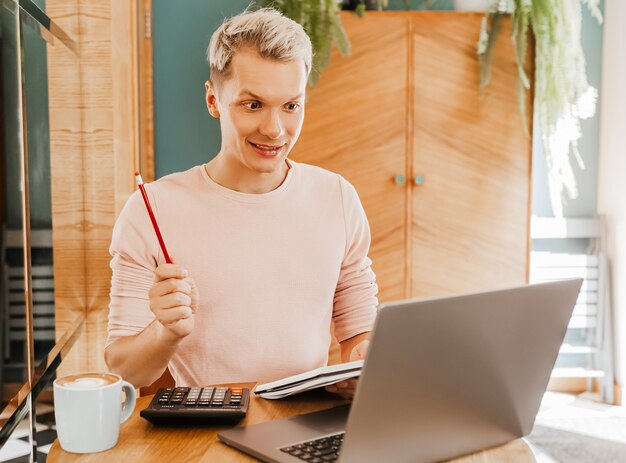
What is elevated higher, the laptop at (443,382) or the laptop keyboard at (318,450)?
the laptop at (443,382)

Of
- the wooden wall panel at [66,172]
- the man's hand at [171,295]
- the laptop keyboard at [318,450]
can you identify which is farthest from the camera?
the wooden wall panel at [66,172]

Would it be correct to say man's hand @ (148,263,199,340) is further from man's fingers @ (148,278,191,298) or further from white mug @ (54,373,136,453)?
white mug @ (54,373,136,453)

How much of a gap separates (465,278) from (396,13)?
1.18 m

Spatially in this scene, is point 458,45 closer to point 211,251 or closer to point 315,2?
point 315,2

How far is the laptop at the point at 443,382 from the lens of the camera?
2.33 feet

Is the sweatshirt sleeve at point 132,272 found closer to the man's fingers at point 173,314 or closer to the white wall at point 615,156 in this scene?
the man's fingers at point 173,314

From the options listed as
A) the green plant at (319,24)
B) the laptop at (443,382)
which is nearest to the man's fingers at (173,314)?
the laptop at (443,382)

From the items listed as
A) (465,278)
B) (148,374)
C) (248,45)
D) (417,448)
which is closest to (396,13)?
(465,278)

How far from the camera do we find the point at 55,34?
6.79 feet

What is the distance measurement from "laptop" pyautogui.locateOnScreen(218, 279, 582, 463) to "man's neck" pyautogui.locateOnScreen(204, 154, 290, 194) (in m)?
0.64

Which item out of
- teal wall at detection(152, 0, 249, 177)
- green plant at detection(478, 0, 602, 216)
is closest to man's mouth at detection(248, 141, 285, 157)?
green plant at detection(478, 0, 602, 216)

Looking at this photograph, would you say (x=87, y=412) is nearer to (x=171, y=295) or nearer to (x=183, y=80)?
(x=171, y=295)

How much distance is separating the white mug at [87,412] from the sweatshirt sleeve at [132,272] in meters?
0.40

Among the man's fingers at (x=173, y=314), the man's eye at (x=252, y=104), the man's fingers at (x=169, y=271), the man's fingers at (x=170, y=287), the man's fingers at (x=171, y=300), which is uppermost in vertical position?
the man's eye at (x=252, y=104)
